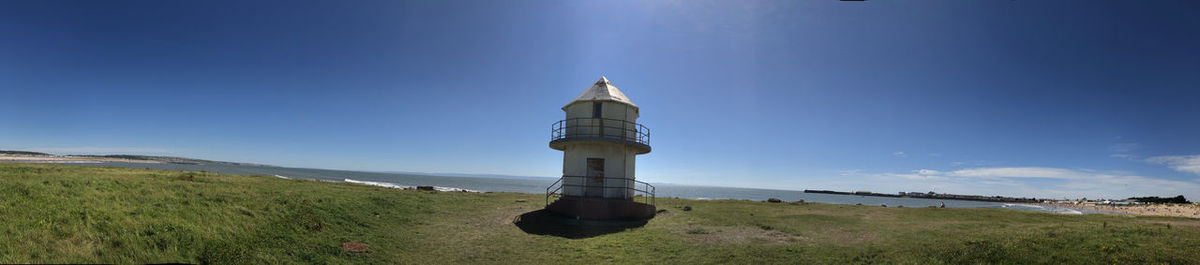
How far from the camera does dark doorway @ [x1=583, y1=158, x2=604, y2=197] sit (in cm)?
2142

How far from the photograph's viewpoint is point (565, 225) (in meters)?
18.7

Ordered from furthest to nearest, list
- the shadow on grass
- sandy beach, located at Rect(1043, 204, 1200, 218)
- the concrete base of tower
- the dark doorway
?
sandy beach, located at Rect(1043, 204, 1200, 218), the dark doorway, the concrete base of tower, the shadow on grass

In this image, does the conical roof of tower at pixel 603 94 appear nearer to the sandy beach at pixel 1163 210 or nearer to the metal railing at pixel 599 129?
the metal railing at pixel 599 129

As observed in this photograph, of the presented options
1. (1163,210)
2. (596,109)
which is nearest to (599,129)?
(596,109)

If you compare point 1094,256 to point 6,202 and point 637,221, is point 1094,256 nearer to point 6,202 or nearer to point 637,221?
point 637,221

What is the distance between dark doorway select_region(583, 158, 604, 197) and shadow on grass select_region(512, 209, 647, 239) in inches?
78.1

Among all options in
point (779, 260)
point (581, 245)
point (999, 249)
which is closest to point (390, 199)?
Result: point (581, 245)

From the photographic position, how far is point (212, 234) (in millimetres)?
10234

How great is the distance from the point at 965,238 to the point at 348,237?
19.4 m

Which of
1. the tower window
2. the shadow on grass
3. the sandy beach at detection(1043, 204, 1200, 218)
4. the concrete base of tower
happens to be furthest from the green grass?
the sandy beach at detection(1043, 204, 1200, 218)

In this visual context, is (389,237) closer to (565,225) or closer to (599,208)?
(565,225)

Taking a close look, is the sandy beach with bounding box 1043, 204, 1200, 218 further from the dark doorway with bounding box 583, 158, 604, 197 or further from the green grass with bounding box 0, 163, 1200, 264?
the dark doorway with bounding box 583, 158, 604, 197

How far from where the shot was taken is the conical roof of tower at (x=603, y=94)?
21.4 metres

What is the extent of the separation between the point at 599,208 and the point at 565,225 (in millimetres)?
1939
